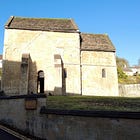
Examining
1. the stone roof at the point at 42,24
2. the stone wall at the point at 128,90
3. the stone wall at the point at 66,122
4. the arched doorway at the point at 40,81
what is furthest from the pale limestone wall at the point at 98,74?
the stone wall at the point at 66,122

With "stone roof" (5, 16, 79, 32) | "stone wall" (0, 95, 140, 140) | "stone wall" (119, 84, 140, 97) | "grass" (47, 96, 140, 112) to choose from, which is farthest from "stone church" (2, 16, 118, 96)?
"stone wall" (0, 95, 140, 140)

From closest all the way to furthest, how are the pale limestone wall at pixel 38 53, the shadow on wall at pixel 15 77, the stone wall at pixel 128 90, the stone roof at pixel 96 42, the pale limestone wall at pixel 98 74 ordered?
the shadow on wall at pixel 15 77
the pale limestone wall at pixel 38 53
the pale limestone wall at pixel 98 74
the stone wall at pixel 128 90
the stone roof at pixel 96 42

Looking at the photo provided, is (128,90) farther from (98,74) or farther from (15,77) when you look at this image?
(15,77)

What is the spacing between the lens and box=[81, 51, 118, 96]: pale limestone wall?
106ft

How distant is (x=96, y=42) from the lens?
35.3m

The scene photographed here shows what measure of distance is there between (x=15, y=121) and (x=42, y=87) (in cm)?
1967

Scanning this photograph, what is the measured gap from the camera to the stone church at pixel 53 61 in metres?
29.3

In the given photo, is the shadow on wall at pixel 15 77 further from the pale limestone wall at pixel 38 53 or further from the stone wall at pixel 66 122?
the stone wall at pixel 66 122

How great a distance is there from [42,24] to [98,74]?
36.1 feet

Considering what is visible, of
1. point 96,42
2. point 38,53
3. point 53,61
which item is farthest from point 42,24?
point 96,42

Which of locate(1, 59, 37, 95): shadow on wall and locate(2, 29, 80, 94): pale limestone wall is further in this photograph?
locate(2, 29, 80, 94): pale limestone wall

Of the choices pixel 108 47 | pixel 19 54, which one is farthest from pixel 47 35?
pixel 108 47

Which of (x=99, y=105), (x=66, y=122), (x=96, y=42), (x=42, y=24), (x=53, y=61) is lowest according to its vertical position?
(x=66, y=122)

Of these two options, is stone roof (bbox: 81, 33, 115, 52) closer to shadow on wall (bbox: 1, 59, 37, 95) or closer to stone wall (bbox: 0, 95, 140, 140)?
shadow on wall (bbox: 1, 59, 37, 95)
